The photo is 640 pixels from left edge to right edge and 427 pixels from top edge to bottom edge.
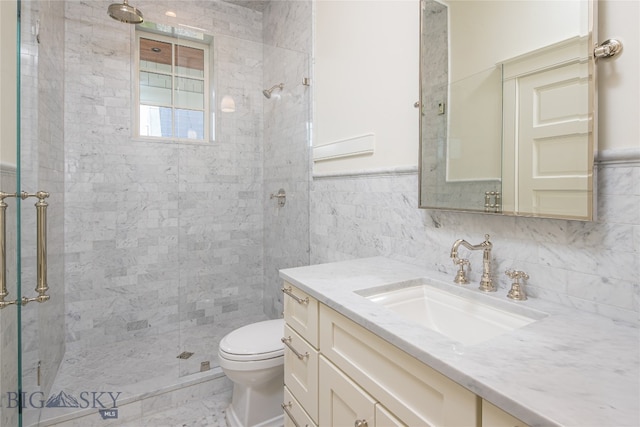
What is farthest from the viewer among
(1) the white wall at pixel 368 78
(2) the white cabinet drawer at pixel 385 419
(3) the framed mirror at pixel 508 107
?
(1) the white wall at pixel 368 78

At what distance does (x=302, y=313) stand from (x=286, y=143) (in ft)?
5.51

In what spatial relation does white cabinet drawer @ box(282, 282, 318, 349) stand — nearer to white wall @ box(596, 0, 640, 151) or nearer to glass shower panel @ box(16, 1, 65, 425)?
glass shower panel @ box(16, 1, 65, 425)

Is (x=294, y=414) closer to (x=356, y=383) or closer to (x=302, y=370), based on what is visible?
(x=302, y=370)

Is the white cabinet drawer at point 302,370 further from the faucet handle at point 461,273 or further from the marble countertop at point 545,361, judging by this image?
the faucet handle at point 461,273

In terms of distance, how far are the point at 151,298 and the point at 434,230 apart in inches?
91.2

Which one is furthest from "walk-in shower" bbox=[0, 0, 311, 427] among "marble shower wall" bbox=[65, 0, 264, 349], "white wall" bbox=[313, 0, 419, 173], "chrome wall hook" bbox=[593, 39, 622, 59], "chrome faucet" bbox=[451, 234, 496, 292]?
"chrome wall hook" bbox=[593, 39, 622, 59]

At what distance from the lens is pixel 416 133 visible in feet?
4.87

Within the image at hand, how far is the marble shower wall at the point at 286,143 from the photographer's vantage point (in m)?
2.41

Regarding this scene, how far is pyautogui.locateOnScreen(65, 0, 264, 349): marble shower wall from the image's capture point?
243cm

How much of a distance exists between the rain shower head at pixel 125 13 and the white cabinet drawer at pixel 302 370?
2324 millimetres

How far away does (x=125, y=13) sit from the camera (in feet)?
7.38

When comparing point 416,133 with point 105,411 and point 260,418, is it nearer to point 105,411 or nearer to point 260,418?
point 260,418

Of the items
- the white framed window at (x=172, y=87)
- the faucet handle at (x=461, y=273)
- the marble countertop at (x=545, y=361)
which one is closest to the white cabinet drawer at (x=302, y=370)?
the marble countertop at (x=545, y=361)

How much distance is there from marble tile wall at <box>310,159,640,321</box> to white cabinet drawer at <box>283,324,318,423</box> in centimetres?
62
